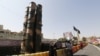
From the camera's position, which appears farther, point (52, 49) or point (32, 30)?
point (32, 30)

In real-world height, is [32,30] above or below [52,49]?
above

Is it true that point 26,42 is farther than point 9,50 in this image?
No

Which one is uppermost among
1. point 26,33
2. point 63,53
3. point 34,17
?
point 34,17

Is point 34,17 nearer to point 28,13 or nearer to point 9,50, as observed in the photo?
point 28,13

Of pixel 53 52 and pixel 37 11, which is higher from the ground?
pixel 37 11

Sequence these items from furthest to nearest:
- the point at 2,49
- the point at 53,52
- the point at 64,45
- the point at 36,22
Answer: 1. the point at 64,45
2. the point at 2,49
3. the point at 36,22
4. the point at 53,52

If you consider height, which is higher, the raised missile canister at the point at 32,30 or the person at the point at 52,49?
the raised missile canister at the point at 32,30

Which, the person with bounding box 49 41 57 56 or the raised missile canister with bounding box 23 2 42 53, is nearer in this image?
the person with bounding box 49 41 57 56

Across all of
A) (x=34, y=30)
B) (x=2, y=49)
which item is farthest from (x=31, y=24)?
(x=2, y=49)

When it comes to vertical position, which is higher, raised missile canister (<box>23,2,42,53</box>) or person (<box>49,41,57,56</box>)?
raised missile canister (<box>23,2,42,53</box>)

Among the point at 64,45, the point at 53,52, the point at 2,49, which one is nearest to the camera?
the point at 53,52

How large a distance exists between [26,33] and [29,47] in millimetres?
1200

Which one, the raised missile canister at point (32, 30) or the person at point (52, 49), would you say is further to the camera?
the raised missile canister at point (32, 30)

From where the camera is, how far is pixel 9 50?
23750 millimetres
